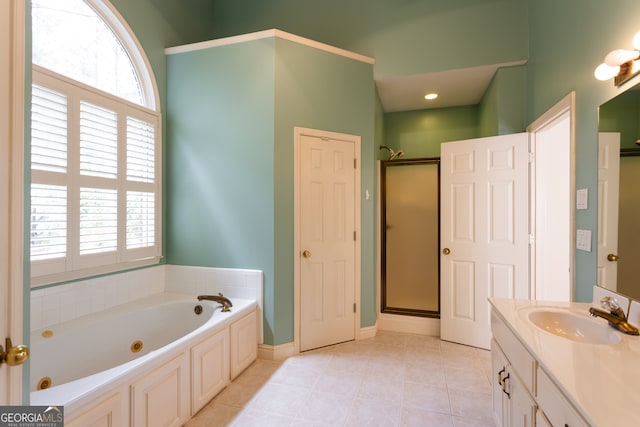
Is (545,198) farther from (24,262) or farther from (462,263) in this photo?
(24,262)

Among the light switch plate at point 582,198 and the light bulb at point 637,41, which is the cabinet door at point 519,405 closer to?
the light switch plate at point 582,198

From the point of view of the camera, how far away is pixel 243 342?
96.4 inches

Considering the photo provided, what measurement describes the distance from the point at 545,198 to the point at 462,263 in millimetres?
947

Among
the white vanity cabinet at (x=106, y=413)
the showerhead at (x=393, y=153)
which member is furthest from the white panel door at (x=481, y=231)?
the white vanity cabinet at (x=106, y=413)

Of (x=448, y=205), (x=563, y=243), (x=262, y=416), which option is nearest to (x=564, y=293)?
(x=563, y=243)

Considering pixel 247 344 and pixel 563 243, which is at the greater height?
pixel 563 243

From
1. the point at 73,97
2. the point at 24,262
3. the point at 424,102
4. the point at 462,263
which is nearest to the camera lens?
the point at 24,262

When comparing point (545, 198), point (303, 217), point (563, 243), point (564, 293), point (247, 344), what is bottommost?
point (247, 344)

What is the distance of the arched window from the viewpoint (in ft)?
6.44

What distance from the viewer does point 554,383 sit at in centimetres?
97

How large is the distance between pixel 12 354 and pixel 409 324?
3169 mm

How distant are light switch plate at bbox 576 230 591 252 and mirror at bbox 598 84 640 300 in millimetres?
100

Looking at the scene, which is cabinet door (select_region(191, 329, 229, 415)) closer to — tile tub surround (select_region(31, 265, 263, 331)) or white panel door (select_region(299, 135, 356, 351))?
tile tub surround (select_region(31, 265, 263, 331))

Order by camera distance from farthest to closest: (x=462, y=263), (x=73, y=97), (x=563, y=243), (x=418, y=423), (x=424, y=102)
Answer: (x=424, y=102) < (x=462, y=263) < (x=563, y=243) < (x=73, y=97) < (x=418, y=423)
